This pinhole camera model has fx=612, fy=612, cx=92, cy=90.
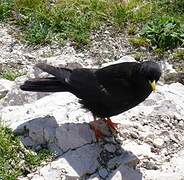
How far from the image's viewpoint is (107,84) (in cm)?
631

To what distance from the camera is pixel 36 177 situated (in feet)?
19.6

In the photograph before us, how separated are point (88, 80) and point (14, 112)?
3.31ft

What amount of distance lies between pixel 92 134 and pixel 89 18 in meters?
2.74

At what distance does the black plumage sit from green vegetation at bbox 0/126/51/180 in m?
0.64

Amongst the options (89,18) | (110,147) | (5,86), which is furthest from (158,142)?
(89,18)

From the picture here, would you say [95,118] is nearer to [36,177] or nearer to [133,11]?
[36,177]

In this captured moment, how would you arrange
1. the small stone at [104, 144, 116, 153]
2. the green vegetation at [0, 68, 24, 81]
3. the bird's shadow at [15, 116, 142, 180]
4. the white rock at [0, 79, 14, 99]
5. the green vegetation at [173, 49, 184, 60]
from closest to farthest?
the bird's shadow at [15, 116, 142, 180]
the small stone at [104, 144, 116, 153]
the white rock at [0, 79, 14, 99]
the green vegetation at [0, 68, 24, 81]
the green vegetation at [173, 49, 184, 60]

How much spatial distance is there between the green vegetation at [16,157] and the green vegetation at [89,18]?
8.43 ft

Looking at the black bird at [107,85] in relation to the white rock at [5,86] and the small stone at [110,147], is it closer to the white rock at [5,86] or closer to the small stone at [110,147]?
the small stone at [110,147]

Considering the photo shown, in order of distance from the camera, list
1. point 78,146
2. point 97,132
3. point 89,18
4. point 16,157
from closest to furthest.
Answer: point 16,157, point 78,146, point 97,132, point 89,18

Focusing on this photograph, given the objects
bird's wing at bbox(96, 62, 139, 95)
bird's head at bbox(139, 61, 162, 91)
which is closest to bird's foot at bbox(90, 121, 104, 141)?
bird's wing at bbox(96, 62, 139, 95)

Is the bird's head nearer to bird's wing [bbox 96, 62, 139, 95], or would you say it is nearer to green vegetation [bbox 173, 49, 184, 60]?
bird's wing [bbox 96, 62, 139, 95]

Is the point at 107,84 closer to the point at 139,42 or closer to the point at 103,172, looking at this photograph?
the point at 103,172

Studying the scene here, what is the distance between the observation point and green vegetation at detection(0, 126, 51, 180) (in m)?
6.02
